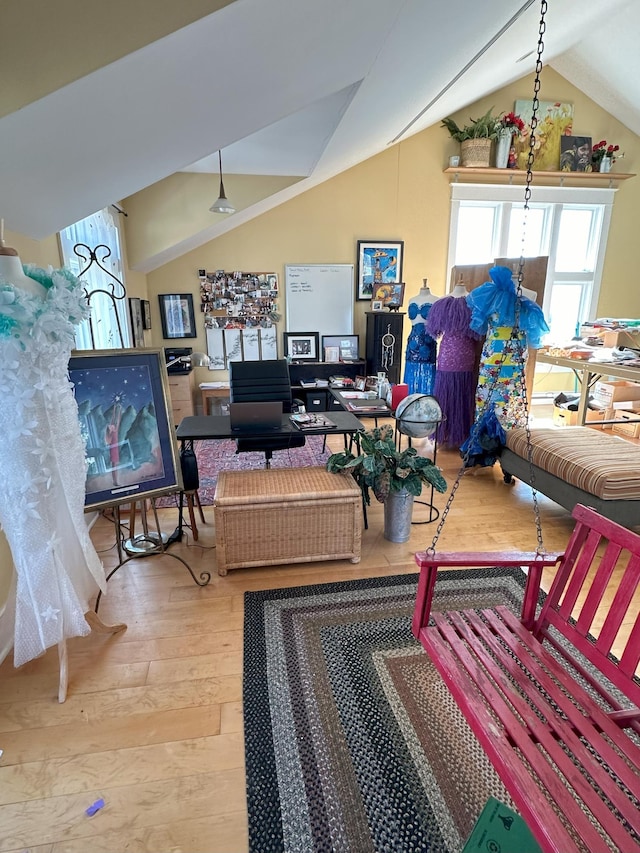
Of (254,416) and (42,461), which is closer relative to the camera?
(42,461)

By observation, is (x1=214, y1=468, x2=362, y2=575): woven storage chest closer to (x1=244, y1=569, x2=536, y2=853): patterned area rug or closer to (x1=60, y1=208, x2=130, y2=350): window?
(x1=244, y1=569, x2=536, y2=853): patterned area rug

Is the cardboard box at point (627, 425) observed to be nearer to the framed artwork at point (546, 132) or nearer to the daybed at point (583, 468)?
the daybed at point (583, 468)

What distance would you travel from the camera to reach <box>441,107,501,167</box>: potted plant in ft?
16.0

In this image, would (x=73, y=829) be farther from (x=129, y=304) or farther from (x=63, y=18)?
(x=129, y=304)

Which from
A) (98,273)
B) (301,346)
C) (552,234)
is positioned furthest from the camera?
(552,234)

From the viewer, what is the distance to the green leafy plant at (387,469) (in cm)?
242

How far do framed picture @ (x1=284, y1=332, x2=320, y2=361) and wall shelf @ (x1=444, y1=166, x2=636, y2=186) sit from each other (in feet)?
7.77

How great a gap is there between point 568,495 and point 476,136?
4251 mm

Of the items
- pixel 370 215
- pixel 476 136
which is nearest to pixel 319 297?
pixel 370 215

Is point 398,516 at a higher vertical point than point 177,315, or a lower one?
lower

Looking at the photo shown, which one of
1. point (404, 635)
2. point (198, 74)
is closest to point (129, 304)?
point (198, 74)

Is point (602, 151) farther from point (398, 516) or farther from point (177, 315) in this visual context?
point (398, 516)

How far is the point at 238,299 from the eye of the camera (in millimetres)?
5105

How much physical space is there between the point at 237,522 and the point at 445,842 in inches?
55.1
